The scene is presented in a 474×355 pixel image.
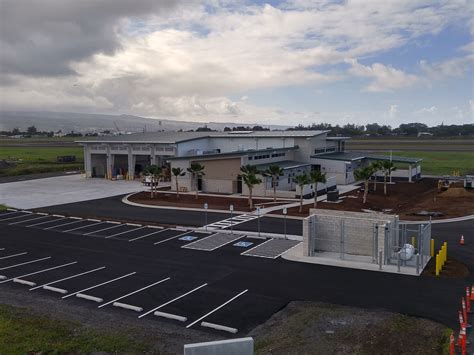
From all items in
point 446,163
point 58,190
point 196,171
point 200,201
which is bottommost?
point 200,201

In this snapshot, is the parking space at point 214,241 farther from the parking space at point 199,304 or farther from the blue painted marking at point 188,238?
the parking space at point 199,304

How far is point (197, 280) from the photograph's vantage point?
21875 millimetres

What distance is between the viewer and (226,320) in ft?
55.6

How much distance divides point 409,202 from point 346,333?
3493cm

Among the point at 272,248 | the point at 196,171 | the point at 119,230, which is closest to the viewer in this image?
the point at 272,248

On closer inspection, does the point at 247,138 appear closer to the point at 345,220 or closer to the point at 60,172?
the point at 60,172

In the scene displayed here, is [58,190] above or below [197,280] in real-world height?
above

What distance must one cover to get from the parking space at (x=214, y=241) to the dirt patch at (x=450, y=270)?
39.6 feet

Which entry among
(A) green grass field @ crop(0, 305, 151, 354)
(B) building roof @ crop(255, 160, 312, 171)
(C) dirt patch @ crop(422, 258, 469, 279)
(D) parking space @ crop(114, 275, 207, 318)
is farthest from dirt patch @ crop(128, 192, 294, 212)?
(A) green grass field @ crop(0, 305, 151, 354)

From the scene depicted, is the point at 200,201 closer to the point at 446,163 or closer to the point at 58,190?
the point at 58,190

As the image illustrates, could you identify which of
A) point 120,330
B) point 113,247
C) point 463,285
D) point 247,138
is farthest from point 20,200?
point 463,285

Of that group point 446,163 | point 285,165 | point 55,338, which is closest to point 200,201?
point 285,165

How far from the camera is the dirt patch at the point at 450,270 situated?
2205 cm

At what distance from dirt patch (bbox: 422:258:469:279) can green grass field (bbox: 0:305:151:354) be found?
14.7 meters
